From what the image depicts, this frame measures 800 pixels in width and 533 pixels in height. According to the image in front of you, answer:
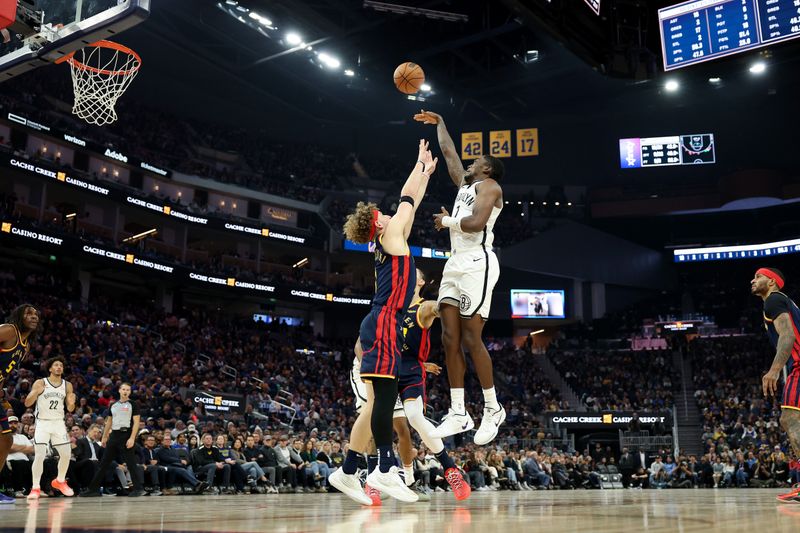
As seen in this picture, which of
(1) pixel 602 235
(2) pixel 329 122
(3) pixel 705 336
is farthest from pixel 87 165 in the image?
(3) pixel 705 336

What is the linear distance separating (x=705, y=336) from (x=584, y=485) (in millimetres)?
17035

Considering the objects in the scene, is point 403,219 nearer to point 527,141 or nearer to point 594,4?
point 594,4

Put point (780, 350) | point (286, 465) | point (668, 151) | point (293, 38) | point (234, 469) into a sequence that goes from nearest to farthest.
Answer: point (780, 350), point (234, 469), point (286, 465), point (293, 38), point (668, 151)

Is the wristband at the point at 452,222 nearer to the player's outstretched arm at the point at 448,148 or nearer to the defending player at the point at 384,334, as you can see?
the defending player at the point at 384,334

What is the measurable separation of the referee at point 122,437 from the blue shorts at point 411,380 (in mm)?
4999

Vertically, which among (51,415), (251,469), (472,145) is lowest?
(251,469)

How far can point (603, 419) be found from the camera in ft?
87.5

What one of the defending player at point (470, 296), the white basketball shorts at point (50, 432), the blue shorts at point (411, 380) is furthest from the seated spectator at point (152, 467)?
the defending player at point (470, 296)

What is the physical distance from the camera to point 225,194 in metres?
32.6

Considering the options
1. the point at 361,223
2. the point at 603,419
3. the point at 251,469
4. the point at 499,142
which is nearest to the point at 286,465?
the point at 251,469

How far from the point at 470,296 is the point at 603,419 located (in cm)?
2278

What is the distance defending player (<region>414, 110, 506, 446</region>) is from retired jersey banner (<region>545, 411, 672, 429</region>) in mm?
22209

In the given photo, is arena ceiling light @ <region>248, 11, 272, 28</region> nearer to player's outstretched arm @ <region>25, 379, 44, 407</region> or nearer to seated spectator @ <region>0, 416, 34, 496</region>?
seated spectator @ <region>0, 416, 34, 496</region>

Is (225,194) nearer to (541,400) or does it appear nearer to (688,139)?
(541,400)
